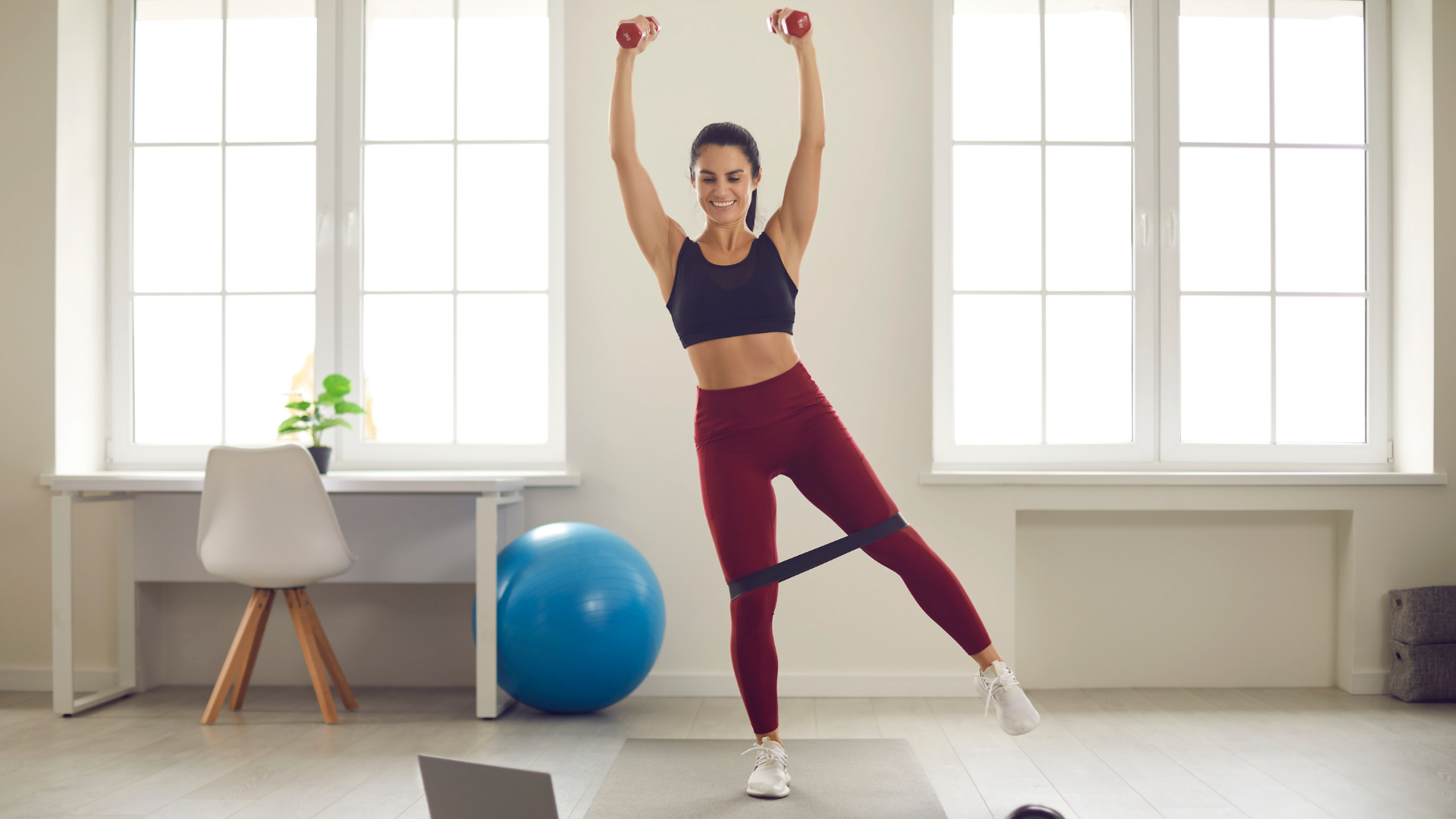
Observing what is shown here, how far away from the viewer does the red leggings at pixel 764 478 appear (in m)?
2.02

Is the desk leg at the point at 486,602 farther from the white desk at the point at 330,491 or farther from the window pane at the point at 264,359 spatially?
the window pane at the point at 264,359

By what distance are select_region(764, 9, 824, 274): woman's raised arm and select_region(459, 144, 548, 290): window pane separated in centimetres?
165

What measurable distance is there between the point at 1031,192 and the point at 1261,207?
878 mm

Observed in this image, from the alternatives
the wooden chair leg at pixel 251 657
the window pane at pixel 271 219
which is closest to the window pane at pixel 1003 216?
the window pane at pixel 271 219

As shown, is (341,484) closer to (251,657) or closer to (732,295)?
(251,657)

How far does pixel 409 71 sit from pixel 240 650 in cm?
216

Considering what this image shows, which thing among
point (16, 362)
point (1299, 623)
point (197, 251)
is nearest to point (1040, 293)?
point (1299, 623)

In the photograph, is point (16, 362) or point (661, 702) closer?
point (661, 702)

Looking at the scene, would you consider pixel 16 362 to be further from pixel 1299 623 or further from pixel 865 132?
pixel 1299 623

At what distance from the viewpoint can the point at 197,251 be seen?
3699mm

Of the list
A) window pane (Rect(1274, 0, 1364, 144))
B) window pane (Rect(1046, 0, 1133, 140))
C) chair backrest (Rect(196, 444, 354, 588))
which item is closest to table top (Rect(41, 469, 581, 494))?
chair backrest (Rect(196, 444, 354, 588))

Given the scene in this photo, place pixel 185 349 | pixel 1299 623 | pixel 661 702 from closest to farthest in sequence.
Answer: pixel 661 702 < pixel 1299 623 < pixel 185 349

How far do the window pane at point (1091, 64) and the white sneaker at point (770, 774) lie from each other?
252cm

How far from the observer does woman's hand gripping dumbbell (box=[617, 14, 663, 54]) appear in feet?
6.64
